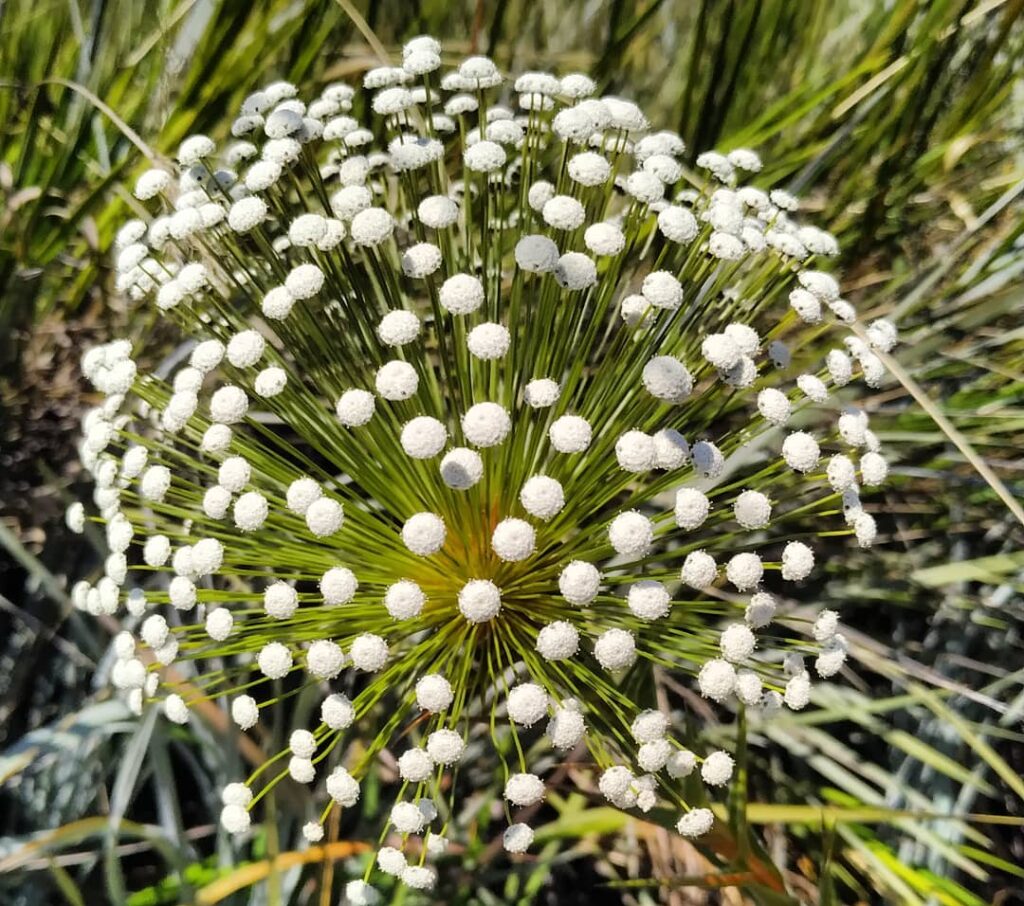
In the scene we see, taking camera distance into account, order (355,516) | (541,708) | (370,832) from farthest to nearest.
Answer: (370,832) → (355,516) → (541,708)

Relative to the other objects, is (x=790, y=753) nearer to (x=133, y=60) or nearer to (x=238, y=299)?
(x=238, y=299)

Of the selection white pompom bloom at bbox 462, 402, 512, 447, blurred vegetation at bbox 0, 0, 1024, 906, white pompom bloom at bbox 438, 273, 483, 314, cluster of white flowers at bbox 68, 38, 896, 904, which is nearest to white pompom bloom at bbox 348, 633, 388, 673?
cluster of white flowers at bbox 68, 38, 896, 904

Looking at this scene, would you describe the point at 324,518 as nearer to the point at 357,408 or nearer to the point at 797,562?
the point at 357,408

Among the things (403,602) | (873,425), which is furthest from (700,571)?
(873,425)

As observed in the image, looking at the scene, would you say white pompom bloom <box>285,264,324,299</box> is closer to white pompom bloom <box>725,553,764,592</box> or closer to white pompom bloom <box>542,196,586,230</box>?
white pompom bloom <box>542,196,586,230</box>

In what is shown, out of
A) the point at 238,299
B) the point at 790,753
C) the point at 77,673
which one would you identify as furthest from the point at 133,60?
the point at 790,753

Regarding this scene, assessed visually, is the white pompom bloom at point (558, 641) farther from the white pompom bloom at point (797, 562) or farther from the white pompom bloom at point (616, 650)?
the white pompom bloom at point (797, 562)

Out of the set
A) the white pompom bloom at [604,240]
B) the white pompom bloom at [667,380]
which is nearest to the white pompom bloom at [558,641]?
the white pompom bloom at [667,380]

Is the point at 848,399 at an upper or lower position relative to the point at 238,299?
upper
